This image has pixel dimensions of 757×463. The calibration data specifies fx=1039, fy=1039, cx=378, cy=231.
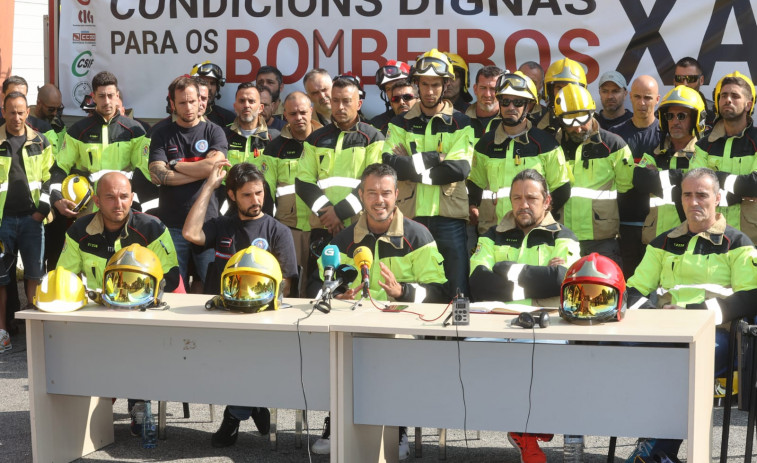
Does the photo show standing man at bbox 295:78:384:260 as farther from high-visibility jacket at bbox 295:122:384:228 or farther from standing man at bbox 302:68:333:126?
standing man at bbox 302:68:333:126

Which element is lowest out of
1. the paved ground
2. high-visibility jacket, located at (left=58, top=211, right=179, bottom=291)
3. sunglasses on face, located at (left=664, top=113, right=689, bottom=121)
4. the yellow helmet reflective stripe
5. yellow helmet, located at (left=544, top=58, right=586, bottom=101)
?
the paved ground

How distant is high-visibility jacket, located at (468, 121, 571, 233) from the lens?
22.5 feet

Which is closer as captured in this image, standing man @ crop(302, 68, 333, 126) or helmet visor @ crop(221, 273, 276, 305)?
helmet visor @ crop(221, 273, 276, 305)

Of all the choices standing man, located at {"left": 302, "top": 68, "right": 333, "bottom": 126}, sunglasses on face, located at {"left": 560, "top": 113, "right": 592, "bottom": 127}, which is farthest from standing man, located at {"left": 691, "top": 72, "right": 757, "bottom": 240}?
standing man, located at {"left": 302, "top": 68, "right": 333, "bottom": 126}

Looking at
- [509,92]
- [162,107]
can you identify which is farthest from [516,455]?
[162,107]

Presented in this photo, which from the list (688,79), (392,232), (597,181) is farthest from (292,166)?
(688,79)

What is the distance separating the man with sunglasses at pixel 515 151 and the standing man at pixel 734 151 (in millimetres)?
889

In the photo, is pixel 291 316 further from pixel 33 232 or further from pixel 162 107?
pixel 162 107

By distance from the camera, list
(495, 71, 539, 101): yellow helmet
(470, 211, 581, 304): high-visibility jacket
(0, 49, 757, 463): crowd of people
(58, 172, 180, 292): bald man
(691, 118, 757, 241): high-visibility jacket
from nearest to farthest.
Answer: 1. (470, 211, 581, 304): high-visibility jacket
2. (0, 49, 757, 463): crowd of people
3. (58, 172, 180, 292): bald man
4. (691, 118, 757, 241): high-visibility jacket
5. (495, 71, 539, 101): yellow helmet

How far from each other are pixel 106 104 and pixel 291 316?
3.69 metres

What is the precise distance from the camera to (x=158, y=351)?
5.38 metres

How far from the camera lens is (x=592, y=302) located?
4789mm

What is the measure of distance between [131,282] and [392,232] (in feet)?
4.91

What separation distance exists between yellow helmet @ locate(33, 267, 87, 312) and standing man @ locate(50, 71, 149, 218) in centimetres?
276
